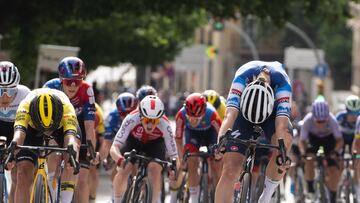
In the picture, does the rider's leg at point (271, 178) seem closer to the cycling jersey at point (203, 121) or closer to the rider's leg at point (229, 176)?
the rider's leg at point (229, 176)

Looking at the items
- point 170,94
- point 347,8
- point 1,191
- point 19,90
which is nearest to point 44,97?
point 1,191

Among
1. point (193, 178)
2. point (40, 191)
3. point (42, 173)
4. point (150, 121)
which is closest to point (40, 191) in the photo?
point (40, 191)

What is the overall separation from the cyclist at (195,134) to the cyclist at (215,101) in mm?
1162

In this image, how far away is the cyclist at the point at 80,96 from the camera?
12977 mm

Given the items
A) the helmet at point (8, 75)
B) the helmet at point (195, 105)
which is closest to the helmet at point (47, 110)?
the helmet at point (8, 75)

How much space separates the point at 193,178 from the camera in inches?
600

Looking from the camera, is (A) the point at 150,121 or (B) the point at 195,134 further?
(B) the point at 195,134

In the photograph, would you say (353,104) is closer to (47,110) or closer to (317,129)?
(317,129)

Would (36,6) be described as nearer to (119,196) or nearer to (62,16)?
(62,16)

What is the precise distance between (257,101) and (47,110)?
1892 millimetres

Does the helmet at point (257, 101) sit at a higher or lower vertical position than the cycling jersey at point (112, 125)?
higher

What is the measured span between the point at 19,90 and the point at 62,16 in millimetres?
16783

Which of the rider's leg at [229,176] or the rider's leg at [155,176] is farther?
the rider's leg at [155,176]

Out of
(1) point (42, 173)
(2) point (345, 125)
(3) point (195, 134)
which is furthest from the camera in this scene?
(2) point (345, 125)
